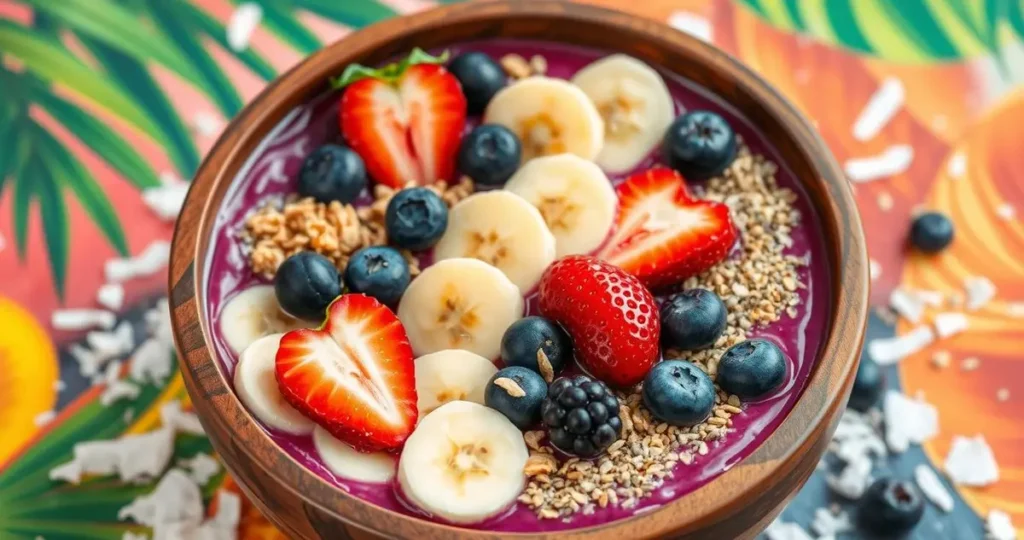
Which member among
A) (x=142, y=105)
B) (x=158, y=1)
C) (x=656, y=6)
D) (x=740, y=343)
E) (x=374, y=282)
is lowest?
(x=740, y=343)

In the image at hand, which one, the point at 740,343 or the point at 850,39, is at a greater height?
the point at 850,39

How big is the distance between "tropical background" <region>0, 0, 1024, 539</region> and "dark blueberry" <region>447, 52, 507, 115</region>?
78 cm

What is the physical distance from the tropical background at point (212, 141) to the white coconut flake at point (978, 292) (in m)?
0.02

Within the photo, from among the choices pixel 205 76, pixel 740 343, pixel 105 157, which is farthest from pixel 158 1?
pixel 740 343

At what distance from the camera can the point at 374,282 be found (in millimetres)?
2008

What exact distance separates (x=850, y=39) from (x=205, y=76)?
1593 millimetres

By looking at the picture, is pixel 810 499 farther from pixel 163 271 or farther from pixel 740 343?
pixel 163 271

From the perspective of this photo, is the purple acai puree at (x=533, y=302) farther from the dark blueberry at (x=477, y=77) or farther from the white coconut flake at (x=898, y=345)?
the white coconut flake at (x=898, y=345)

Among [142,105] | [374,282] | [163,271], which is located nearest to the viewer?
[374,282]

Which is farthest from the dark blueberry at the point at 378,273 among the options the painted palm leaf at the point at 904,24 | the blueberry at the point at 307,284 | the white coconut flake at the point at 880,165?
the painted palm leaf at the point at 904,24

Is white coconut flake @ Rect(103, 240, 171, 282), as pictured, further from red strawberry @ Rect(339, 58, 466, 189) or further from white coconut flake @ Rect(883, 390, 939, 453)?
white coconut flake @ Rect(883, 390, 939, 453)

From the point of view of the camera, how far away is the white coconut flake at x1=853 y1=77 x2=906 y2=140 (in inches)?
111

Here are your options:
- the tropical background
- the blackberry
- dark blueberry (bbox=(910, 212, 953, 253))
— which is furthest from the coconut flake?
the blackberry

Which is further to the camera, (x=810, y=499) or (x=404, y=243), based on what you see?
(x=810, y=499)
